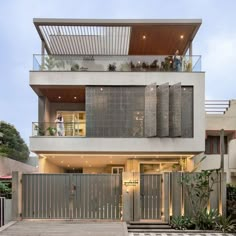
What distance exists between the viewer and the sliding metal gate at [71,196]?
15.3 meters

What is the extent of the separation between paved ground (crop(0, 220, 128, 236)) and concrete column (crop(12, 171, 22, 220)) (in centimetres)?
45

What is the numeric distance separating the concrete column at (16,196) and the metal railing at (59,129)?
519 cm

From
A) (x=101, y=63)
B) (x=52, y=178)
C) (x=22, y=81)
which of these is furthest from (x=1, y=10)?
(x=52, y=178)

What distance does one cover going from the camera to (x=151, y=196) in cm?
1524

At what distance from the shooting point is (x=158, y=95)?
1978 cm

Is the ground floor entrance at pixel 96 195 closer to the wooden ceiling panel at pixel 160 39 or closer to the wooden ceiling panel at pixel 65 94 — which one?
the wooden ceiling panel at pixel 65 94

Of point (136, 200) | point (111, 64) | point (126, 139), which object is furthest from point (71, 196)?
point (111, 64)

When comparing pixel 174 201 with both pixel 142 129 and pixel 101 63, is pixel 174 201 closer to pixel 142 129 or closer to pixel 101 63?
pixel 142 129

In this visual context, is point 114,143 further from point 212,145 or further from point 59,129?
point 212,145

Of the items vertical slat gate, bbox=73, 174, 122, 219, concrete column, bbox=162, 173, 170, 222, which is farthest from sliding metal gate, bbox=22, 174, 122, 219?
concrete column, bbox=162, 173, 170, 222

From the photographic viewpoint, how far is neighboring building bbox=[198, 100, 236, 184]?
22.9 metres

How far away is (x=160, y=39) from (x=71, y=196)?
438 inches

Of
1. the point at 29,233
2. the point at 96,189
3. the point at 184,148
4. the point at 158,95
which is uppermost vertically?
the point at 158,95

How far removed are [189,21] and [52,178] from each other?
1041 cm
